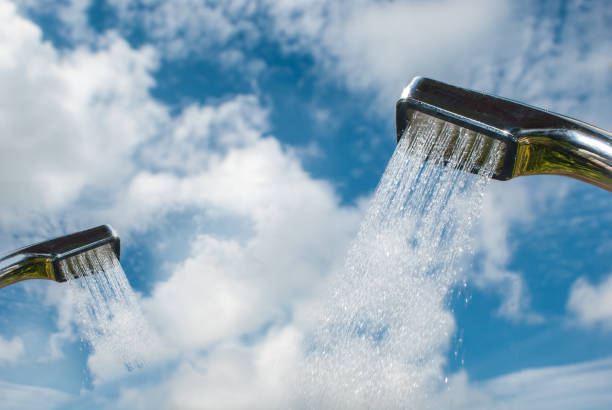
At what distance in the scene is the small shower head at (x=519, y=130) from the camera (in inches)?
73.7

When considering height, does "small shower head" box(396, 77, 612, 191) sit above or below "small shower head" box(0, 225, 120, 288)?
below

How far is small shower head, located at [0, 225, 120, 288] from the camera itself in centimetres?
428

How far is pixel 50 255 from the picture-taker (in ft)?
15.2

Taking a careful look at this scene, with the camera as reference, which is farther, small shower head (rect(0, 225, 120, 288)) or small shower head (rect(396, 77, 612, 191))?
small shower head (rect(0, 225, 120, 288))

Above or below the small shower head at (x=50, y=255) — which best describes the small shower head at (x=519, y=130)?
below

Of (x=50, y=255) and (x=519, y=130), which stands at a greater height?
(x=50, y=255)

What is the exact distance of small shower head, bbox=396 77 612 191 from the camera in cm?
187

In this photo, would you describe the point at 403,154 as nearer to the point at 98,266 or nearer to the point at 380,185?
the point at 380,185

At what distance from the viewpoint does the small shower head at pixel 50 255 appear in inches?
169

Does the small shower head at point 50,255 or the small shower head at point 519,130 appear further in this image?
the small shower head at point 50,255

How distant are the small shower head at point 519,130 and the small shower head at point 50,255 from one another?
Answer: 3.97 metres

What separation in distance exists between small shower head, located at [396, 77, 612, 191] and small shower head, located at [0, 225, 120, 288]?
3.97 meters

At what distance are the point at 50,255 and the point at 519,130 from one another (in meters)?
4.64

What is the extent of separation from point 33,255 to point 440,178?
4.10 m
